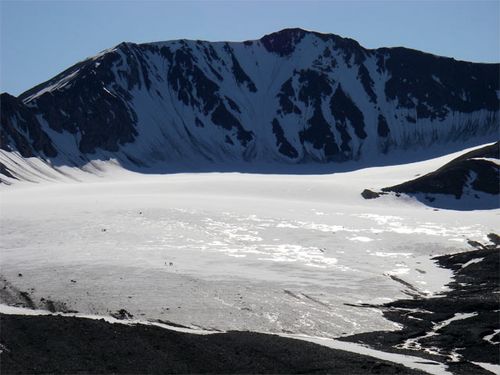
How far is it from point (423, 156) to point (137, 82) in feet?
254

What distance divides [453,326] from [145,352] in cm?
1891

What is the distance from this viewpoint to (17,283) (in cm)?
4416

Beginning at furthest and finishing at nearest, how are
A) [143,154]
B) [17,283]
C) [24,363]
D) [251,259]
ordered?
[143,154] < [251,259] < [17,283] < [24,363]

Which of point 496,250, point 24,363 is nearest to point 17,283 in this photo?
point 24,363

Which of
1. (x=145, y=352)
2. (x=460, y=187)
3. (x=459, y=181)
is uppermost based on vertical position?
(x=459, y=181)

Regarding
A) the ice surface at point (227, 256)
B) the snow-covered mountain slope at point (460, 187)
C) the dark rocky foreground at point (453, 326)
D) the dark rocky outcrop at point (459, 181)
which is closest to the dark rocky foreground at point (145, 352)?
A: the dark rocky foreground at point (453, 326)

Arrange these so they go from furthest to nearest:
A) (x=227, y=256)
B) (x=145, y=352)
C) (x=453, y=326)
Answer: (x=227, y=256) → (x=453, y=326) → (x=145, y=352)

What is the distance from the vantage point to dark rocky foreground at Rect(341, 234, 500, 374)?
1375 inches

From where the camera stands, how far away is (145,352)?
30.2 m

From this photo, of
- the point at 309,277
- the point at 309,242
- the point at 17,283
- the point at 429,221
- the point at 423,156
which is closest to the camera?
the point at 17,283

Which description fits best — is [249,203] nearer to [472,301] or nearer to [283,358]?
[472,301]

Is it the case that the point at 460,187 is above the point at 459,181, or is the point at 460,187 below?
below

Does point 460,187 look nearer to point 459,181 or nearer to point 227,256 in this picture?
point 459,181

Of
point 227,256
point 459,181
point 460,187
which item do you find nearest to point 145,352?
point 227,256
